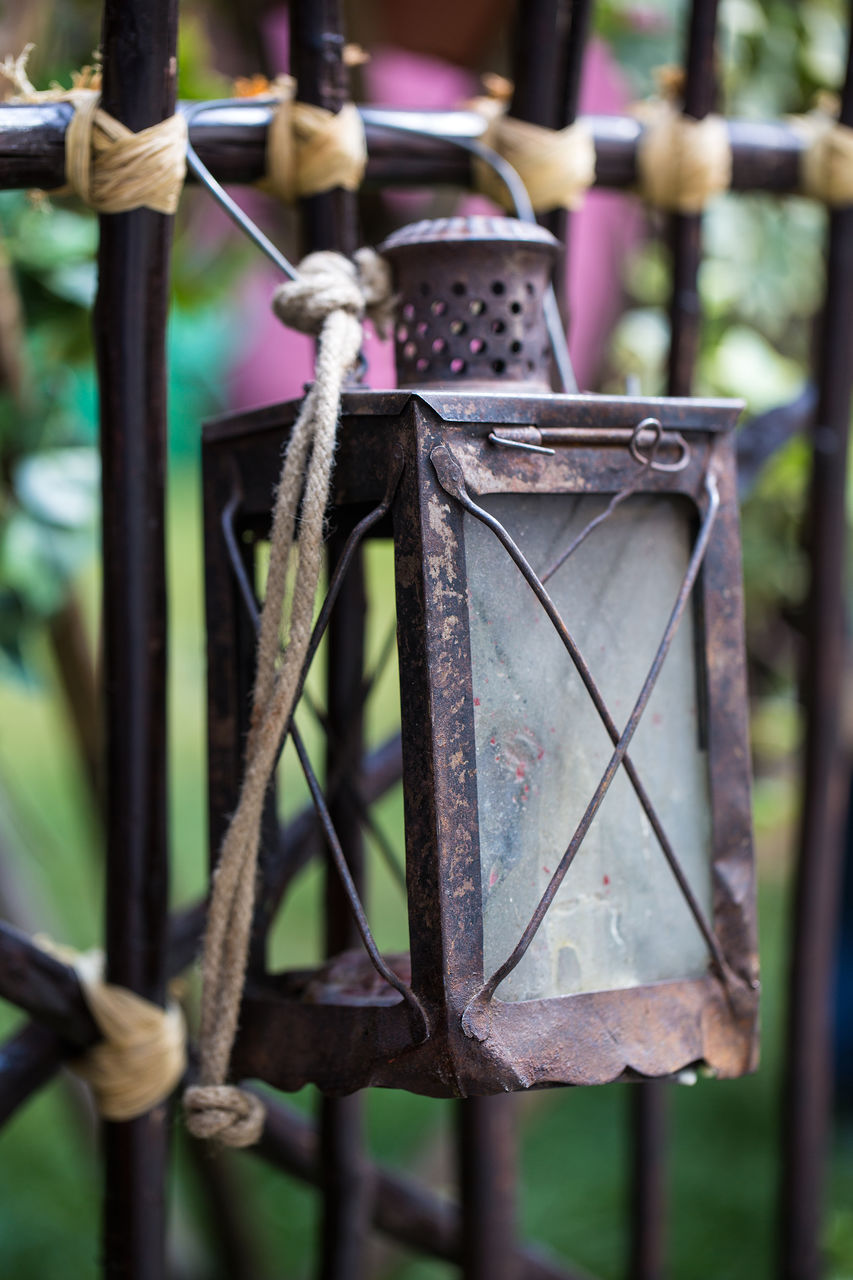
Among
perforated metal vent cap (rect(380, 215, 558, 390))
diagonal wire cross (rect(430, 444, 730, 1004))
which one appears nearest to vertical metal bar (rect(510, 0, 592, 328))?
perforated metal vent cap (rect(380, 215, 558, 390))

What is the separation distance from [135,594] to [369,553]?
1.28 meters

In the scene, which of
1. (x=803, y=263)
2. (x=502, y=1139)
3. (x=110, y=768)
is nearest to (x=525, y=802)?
(x=110, y=768)

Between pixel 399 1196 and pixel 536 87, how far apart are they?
40.7 inches

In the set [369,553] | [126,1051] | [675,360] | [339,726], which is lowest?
[126,1051]

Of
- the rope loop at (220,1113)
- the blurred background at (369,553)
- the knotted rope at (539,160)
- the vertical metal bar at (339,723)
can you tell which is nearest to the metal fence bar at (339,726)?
the vertical metal bar at (339,723)

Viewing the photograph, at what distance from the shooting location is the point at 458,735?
24.2 inches

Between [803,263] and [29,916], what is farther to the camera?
[803,263]

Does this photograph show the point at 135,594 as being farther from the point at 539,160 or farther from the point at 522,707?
the point at 539,160

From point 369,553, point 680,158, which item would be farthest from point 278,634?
point 369,553

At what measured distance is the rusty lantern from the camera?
2.02 feet

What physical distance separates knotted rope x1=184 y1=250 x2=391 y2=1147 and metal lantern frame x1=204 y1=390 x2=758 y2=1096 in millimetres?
17

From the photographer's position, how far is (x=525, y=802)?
65 centimetres

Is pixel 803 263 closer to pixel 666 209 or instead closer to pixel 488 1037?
pixel 666 209

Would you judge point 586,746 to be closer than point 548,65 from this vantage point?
Yes
